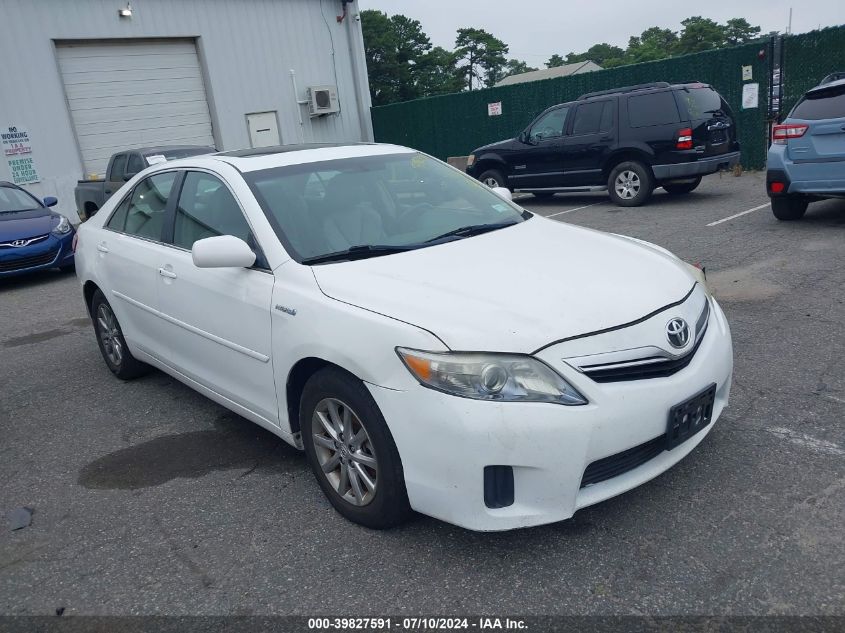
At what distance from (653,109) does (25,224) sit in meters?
9.42

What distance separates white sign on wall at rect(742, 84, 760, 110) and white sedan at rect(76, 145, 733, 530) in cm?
1217

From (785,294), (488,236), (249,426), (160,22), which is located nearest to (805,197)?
(785,294)

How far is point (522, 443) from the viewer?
2504 mm

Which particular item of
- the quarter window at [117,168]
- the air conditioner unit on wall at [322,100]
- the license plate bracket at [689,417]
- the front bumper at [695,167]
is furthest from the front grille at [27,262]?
the air conditioner unit on wall at [322,100]

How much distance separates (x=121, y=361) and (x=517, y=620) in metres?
3.70

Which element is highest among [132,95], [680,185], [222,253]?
[132,95]

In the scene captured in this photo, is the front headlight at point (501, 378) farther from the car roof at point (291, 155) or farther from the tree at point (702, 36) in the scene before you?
the tree at point (702, 36)

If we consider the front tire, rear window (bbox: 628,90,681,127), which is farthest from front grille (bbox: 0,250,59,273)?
rear window (bbox: 628,90,681,127)

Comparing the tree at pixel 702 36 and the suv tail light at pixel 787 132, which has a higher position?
the tree at pixel 702 36

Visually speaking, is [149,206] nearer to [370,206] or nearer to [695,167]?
[370,206]

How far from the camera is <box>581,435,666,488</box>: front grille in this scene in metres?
2.63

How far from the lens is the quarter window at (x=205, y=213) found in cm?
369

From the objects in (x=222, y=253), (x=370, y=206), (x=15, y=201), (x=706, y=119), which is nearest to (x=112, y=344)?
(x=222, y=253)

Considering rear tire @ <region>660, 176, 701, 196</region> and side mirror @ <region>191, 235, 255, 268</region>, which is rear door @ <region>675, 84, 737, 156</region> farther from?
side mirror @ <region>191, 235, 255, 268</region>
